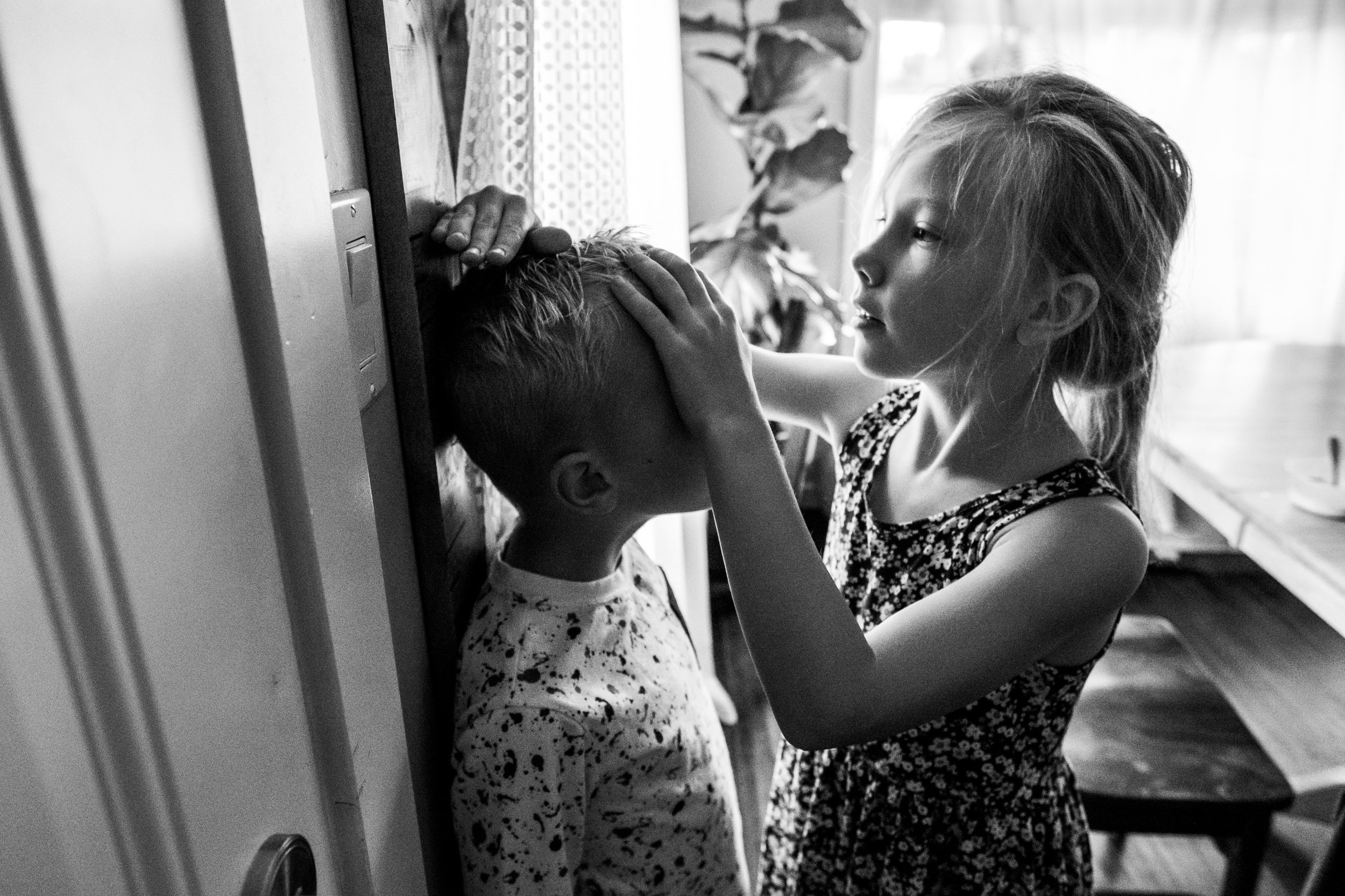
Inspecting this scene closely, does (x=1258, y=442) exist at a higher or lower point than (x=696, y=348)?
lower

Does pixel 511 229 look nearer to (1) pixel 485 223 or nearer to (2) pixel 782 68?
(1) pixel 485 223

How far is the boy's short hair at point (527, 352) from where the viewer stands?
2.48 ft

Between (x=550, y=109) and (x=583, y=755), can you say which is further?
(x=550, y=109)

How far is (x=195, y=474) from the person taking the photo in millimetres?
385

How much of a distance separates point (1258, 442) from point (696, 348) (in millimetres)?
1447

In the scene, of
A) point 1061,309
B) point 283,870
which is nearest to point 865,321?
point 1061,309

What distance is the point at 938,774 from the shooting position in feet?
3.31

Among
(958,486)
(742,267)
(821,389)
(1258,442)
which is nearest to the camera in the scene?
(958,486)

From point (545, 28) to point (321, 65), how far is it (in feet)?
1.69

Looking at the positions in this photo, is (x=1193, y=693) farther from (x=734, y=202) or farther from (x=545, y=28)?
(x=734, y=202)

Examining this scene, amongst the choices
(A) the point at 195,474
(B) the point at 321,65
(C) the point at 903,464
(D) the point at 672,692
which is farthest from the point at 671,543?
(A) the point at 195,474

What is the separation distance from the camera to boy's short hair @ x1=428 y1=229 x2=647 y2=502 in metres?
0.76

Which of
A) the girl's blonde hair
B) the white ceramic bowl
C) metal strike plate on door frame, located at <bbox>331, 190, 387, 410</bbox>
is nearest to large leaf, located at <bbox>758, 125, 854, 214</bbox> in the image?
the white ceramic bowl

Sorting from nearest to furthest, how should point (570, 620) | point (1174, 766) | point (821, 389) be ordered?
point (570, 620)
point (821, 389)
point (1174, 766)
